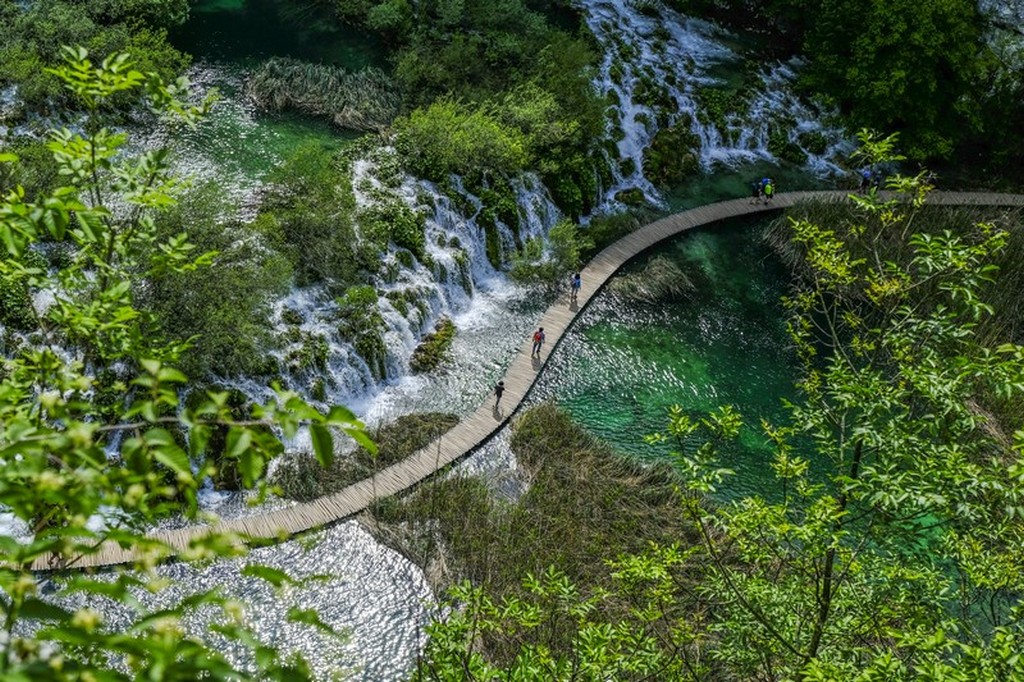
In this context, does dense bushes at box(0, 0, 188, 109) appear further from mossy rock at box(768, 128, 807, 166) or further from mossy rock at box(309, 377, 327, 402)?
mossy rock at box(768, 128, 807, 166)

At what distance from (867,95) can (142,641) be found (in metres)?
30.2

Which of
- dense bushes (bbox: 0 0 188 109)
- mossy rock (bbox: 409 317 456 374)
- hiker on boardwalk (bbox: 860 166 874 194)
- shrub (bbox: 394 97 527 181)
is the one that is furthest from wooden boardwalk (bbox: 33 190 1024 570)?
dense bushes (bbox: 0 0 188 109)

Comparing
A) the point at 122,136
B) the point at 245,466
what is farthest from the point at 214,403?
the point at 122,136

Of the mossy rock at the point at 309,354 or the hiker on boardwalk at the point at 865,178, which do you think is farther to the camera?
the hiker on boardwalk at the point at 865,178

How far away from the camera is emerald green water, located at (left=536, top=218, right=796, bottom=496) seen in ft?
61.3

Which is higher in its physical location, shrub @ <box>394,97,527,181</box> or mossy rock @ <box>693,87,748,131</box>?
mossy rock @ <box>693,87,748,131</box>

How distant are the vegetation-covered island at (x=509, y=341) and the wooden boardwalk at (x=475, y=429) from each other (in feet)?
0.48

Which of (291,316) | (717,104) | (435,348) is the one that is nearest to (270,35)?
(291,316)

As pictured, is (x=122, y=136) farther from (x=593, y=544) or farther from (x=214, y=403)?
(x=593, y=544)

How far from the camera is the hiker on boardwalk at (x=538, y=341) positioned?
19.5m

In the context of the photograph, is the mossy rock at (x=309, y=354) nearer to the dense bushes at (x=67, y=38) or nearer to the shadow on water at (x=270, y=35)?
the dense bushes at (x=67, y=38)

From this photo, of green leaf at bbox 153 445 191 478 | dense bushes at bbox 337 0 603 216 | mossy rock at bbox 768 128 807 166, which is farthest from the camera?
mossy rock at bbox 768 128 807 166

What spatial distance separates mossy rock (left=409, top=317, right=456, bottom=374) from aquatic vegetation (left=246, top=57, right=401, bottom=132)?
24.8 feet

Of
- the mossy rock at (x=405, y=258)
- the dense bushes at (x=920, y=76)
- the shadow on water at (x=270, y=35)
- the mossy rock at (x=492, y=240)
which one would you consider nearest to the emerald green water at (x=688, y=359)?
the mossy rock at (x=492, y=240)
